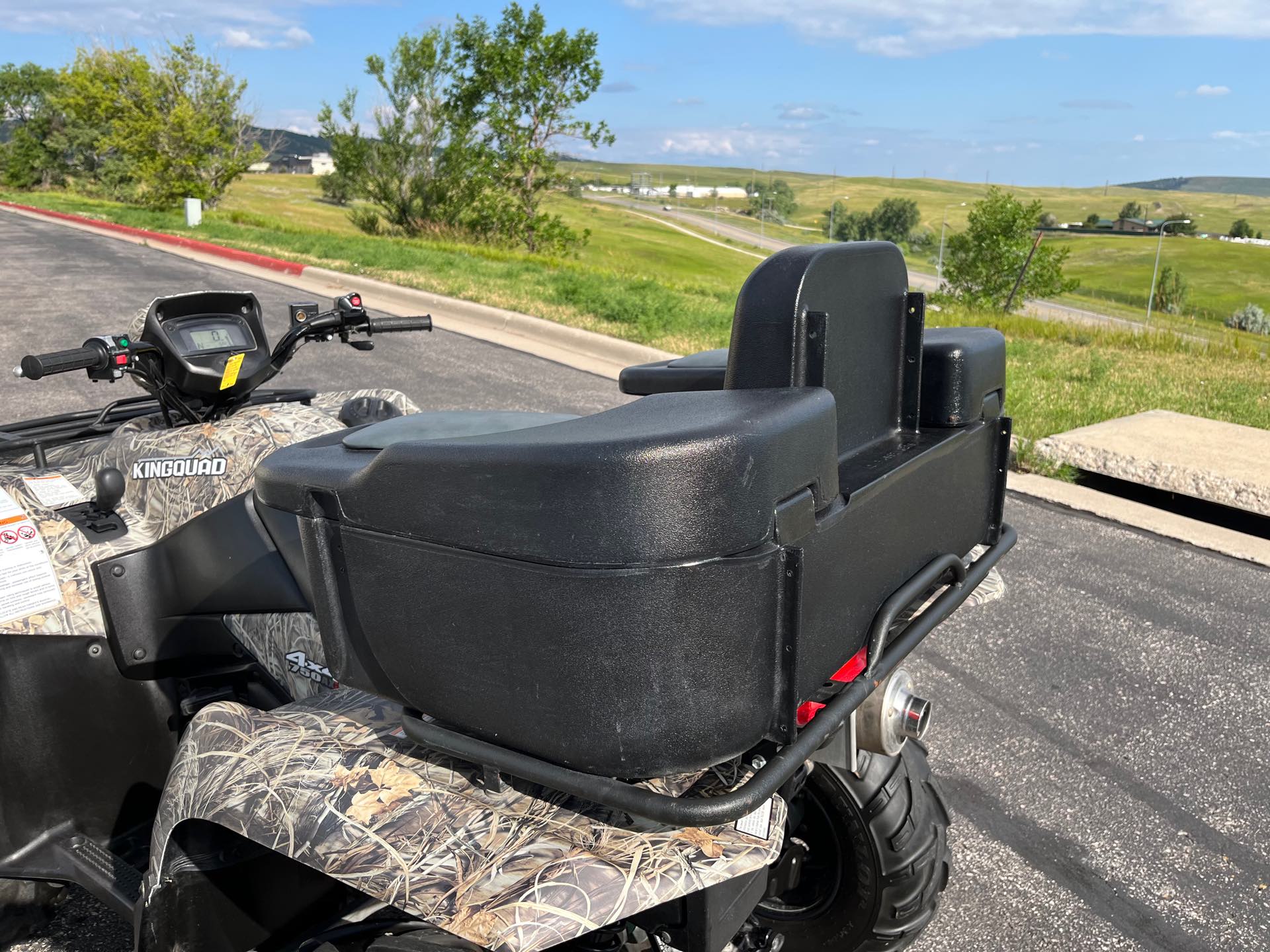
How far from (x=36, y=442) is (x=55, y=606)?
0.59m

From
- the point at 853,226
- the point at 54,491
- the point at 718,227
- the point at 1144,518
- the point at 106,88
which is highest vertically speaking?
the point at 106,88

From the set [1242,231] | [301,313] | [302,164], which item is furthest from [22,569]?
[302,164]

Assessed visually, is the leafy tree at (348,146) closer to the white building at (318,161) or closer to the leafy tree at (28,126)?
the leafy tree at (28,126)

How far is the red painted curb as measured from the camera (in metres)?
16.2

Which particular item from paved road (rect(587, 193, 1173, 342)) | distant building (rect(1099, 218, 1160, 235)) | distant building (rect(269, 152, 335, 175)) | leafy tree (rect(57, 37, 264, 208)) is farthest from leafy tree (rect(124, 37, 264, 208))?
distant building (rect(1099, 218, 1160, 235))

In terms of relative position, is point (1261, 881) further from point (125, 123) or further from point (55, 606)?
point (125, 123)

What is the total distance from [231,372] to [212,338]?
0.39 ft

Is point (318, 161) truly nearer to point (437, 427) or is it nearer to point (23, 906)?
point (23, 906)

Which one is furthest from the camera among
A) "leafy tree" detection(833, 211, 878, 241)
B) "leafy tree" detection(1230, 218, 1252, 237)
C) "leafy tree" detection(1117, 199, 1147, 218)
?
"leafy tree" detection(1117, 199, 1147, 218)

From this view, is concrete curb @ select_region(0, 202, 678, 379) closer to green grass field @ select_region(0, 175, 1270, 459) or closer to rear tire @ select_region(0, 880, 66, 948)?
green grass field @ select_region(0, 175, 1270, 459)

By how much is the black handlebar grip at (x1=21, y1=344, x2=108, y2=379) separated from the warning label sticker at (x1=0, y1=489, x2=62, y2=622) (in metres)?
0.33

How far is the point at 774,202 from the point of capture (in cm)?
15925

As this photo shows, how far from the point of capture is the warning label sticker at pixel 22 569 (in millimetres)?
2109

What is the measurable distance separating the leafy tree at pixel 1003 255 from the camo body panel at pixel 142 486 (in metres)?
45.5
